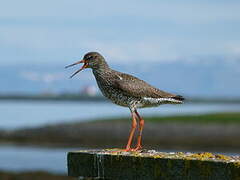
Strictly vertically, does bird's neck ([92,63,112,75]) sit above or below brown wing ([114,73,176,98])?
above

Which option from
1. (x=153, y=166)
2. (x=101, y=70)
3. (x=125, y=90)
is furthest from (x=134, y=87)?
(x=153, y=166)

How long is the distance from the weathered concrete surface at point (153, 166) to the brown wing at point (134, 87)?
272 cm

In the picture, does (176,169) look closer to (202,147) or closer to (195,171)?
(195,171)

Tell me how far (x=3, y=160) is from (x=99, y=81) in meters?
44.7

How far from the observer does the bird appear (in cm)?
845

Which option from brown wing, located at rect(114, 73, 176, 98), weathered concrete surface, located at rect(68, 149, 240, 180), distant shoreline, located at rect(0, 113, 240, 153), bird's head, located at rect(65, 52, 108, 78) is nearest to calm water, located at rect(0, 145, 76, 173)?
distant shoreline, located at rect(0, 113, 240, 153)

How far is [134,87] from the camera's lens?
8656mm

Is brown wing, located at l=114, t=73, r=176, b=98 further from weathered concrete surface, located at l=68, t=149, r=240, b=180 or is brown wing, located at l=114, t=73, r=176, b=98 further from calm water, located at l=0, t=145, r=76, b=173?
calm water, located at l=0, t=145, r=76, b=173

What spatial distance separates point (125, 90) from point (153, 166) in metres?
3.30

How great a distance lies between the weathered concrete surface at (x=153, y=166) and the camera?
16.3 ft

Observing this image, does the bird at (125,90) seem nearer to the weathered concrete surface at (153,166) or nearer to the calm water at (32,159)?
the weathered concrete surface at (153,166)

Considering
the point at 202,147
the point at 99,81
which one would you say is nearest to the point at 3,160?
the point at 202,147

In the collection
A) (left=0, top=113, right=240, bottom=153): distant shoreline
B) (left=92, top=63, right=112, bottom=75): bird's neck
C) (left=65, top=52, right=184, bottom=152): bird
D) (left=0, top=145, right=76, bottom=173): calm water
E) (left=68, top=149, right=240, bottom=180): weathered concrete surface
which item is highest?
(left=0, top=113, right=240, bottom=153): distant shoreline

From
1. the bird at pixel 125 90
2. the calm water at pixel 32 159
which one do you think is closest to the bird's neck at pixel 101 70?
the bird at pixel 125 90
